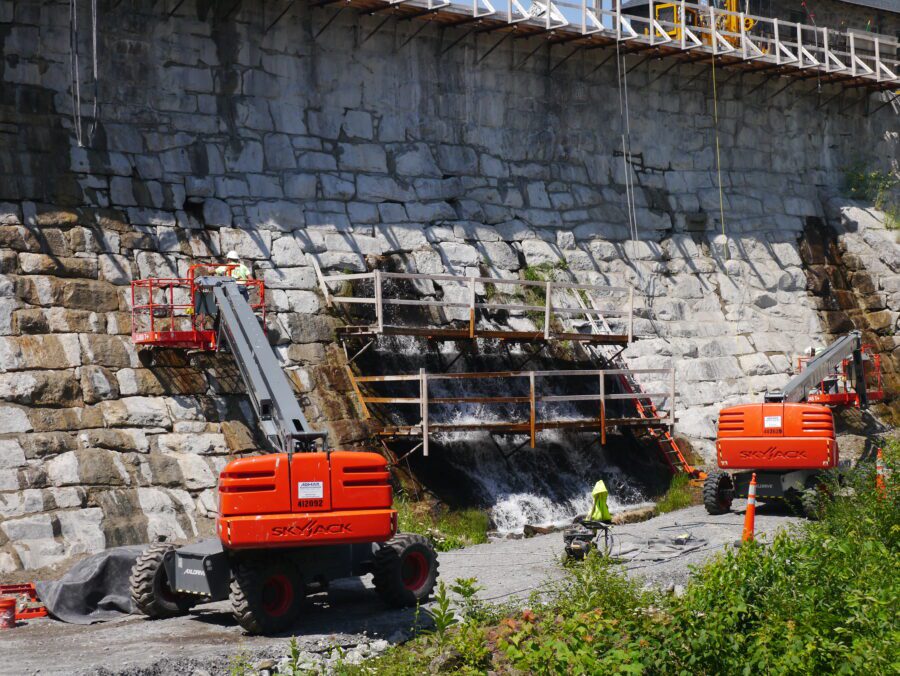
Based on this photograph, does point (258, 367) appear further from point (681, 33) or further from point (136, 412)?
point (681, 33)

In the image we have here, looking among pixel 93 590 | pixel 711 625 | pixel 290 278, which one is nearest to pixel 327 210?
pixel 290 278

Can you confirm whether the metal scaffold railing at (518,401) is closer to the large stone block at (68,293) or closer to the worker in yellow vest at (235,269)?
the worker in yellow vest at (235,269)

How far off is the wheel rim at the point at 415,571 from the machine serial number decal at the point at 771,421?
7.16 m

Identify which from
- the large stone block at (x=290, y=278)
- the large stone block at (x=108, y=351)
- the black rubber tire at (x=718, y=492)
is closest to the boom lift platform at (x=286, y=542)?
the large stone block at (x=108, y=351)

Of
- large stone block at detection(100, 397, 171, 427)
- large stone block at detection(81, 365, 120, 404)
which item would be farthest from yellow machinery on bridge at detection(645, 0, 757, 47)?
large stone block at detection(81, 365, 120, 404)

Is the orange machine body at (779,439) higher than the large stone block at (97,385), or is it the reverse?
the large stone block at (97,385)

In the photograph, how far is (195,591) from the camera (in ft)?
40.4

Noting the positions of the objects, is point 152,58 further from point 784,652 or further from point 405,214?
point 784,652

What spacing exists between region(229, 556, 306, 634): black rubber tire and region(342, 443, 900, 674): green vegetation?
135 centimetres

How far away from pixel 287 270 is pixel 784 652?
473 inches

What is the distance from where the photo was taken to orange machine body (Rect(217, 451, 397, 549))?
1173cm

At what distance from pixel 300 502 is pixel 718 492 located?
8.78m

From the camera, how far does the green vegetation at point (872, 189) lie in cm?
2934

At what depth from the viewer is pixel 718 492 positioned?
61.7ft
